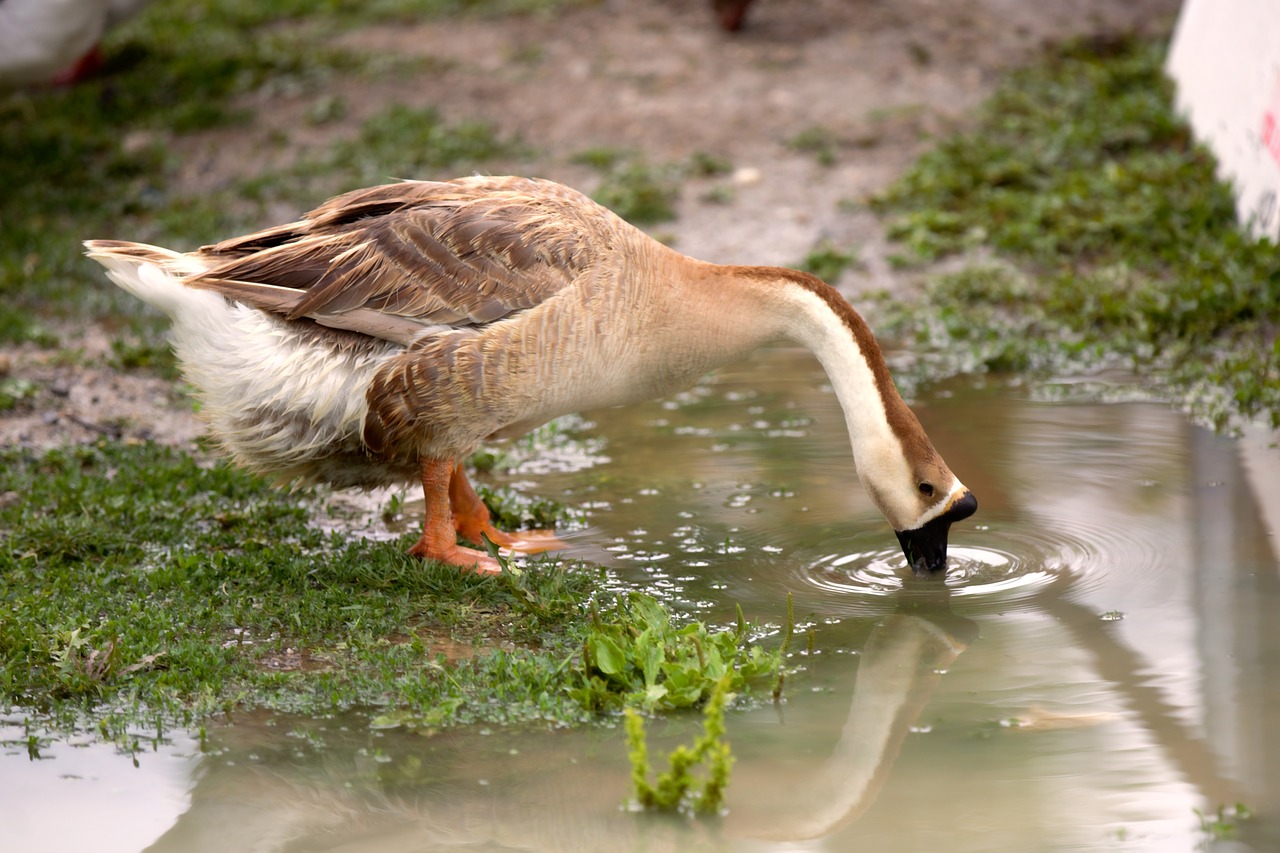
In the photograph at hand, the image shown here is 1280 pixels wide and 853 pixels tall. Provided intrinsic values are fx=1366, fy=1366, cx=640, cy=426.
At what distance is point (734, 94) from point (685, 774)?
8988 mm

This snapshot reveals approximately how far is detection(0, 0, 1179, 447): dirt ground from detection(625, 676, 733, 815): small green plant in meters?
5.81

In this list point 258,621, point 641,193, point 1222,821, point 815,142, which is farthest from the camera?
point 815,142

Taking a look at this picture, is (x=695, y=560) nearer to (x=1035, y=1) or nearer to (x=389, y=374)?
(x=389, y=374)

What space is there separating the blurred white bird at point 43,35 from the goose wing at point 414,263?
5.46 meters

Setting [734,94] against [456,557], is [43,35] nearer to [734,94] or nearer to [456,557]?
[734,94]

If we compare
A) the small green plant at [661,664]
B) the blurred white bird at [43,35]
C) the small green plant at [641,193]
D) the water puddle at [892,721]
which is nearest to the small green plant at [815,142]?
the small green plant at [641,193]

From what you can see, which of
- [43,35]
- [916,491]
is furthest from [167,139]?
[916,491]

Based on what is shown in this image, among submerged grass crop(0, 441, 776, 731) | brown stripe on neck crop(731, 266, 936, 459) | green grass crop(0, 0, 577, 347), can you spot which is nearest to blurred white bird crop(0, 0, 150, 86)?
green grass crop(0, 0, 577, 347)

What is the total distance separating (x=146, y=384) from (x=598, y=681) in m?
4.45

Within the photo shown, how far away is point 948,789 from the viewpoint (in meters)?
3.76

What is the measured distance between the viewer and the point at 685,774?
3625mm

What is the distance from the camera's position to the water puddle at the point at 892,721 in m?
3.64

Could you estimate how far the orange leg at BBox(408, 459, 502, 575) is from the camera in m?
5.36

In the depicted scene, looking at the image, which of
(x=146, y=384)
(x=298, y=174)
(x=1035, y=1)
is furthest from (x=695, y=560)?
(x=1035, y=1)
